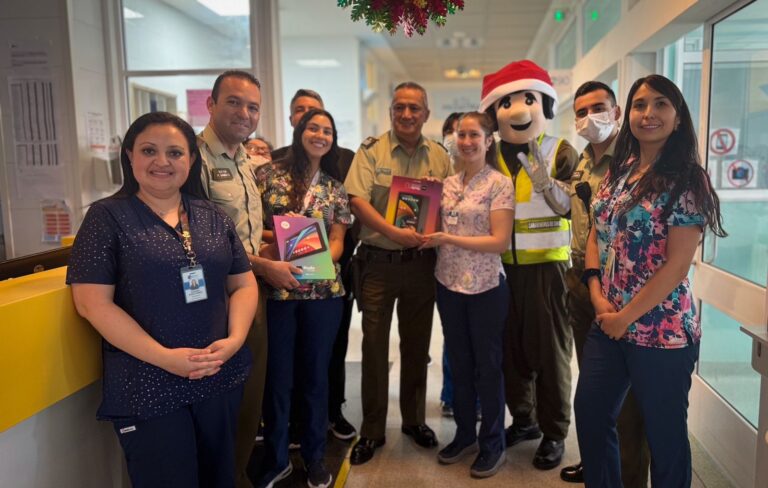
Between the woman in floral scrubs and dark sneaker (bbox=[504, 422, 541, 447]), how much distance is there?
974mm

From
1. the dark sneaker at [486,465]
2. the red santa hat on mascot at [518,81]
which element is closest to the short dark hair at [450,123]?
the red santa hat on mascot at [518,81]

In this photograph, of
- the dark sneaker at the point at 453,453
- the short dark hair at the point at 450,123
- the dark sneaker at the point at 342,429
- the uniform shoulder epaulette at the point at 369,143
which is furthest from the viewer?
the short dark hair at the point at 450,123

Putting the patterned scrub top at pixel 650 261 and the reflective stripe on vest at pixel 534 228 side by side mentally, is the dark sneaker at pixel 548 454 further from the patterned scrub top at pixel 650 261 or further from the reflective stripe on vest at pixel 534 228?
the patterned scrub top at pixel 650 261

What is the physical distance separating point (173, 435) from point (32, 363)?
425 mm

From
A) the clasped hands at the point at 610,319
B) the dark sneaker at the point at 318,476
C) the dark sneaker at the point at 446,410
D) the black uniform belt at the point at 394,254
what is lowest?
the dark sneaker at the point at 446,410

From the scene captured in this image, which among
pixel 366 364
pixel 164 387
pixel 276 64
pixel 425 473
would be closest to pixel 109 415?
pixel 164 387

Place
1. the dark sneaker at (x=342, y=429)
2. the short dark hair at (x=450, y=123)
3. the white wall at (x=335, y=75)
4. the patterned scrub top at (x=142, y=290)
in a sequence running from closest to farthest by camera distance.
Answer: the patterned scrub top at (x=142, y=290) < the dark sneaker at (x=342, y=429) < the short dark hair at (x=450, y=123) < the white wall at (x=335, y=75)

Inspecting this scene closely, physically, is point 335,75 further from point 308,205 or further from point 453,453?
point 453,453

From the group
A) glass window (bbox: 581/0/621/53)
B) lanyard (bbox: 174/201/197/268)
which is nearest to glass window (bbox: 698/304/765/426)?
lanyard (bbox: 174/201/197/268)

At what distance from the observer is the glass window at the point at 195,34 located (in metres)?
4.80

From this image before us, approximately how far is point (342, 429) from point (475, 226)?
1.34 m

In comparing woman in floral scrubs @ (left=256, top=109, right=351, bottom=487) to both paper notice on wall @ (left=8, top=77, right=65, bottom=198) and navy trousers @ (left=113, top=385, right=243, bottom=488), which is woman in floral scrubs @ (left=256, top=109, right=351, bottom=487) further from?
paper notice on wall @ (left=8, top=77, right=65, bottom=198)

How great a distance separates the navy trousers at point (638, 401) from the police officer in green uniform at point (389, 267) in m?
0.91

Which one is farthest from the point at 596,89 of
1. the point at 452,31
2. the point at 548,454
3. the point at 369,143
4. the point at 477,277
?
the point at 452,31
